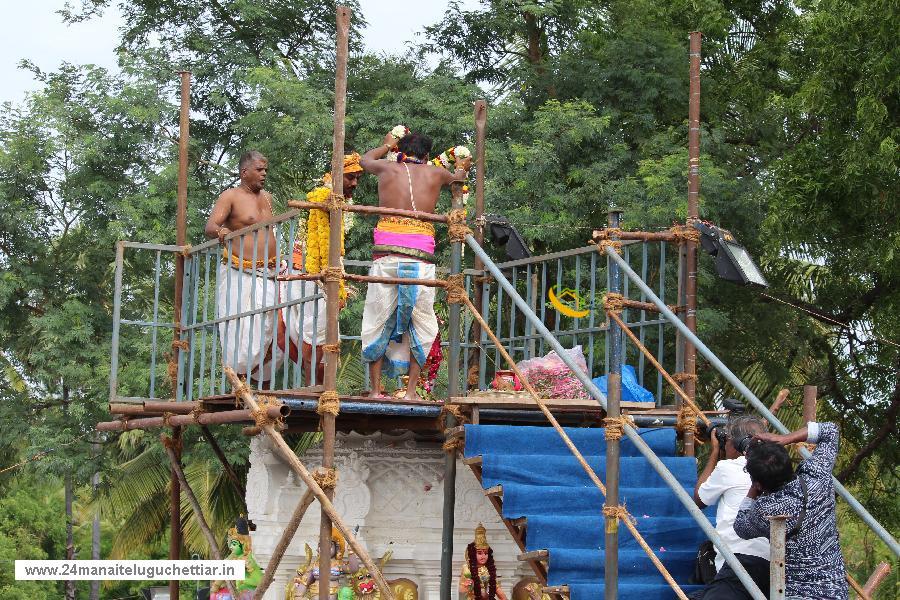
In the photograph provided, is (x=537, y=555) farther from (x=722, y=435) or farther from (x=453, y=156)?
(x=453, y=156)

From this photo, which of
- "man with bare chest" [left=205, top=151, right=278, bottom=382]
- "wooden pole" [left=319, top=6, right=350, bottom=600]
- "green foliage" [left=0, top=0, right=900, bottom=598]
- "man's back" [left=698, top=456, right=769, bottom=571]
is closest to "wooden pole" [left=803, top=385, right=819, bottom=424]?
"man's back" [left=698, top=456, right=769, bottom=571]

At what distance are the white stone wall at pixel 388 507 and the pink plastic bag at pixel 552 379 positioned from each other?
0.90 meters

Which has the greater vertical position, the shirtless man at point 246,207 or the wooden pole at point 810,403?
the shirtless man at point 246,207

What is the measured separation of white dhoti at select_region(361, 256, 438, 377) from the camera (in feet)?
30.6

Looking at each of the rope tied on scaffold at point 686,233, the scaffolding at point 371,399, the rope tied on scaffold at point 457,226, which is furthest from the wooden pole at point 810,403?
the rope tied on scaffold at point 457,226

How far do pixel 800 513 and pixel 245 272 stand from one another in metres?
4.34

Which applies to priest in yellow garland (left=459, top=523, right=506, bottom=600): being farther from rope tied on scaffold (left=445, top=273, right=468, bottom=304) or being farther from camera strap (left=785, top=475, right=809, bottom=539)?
camera strap (left=785, top=475, right=809, bottom=539)

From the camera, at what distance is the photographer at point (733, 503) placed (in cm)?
731

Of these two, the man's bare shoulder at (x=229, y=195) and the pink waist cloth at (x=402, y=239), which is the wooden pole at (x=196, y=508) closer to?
the man's bare shoulder at (x=229, y=195)

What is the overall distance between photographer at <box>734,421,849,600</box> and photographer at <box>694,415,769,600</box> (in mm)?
292

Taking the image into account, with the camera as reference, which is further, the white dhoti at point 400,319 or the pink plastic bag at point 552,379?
the pink plastic bag at point 552,379

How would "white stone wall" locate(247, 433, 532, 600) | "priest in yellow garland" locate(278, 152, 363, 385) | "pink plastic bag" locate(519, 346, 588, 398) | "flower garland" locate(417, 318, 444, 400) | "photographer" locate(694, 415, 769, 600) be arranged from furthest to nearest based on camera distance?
"flower garland" locate(417, 318, 444, 400) < "white stone wall" locate(247, 433, 532, 600) < "pink plastic bag" locate(519, 346, 588, 398) < "priest in yellow garland" locate(278, 152, 363, 385) < "photographer" locate(694, 415, 769, 600)

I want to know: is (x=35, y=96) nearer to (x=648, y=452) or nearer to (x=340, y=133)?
(x=340, y=133)

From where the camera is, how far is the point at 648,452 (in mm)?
7324
